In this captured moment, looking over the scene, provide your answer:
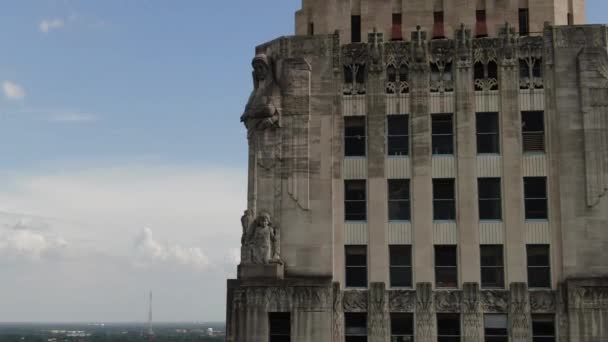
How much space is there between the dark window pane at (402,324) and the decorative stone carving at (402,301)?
33 cm

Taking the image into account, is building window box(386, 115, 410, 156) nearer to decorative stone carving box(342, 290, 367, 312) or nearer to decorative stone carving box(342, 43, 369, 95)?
decorative stone carving box(342, 43, 369, 95)

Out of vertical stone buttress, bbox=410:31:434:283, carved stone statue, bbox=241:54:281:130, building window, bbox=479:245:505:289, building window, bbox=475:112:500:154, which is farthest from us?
carved stone statue, bbox=241:54:281:130

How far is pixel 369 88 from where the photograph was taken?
44.1 metres

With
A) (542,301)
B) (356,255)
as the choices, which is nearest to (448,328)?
(542,301)

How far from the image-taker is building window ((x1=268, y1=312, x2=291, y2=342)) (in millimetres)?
42094

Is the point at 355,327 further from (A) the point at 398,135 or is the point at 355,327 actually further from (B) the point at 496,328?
(A) the point at 398,135

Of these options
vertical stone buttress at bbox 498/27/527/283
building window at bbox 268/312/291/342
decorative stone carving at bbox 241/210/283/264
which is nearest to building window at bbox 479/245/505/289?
vertical stone buttress at bbox 498/27/527/283

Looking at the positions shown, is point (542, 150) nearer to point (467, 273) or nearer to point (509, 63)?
point (509, 63)

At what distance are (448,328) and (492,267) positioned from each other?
158 inches

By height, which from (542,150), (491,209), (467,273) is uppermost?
(542,150)

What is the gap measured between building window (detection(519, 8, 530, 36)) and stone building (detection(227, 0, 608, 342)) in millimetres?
208

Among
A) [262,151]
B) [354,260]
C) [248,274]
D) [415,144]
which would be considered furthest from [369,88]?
[248,274]

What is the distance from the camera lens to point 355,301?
42188 mm

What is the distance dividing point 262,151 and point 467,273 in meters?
12.9
